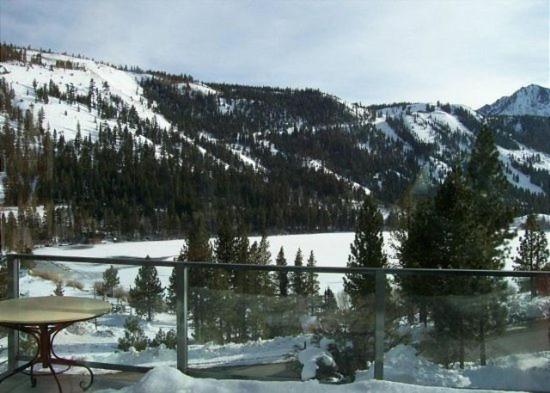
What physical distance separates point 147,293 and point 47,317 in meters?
0.76

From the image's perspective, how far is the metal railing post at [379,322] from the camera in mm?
3037

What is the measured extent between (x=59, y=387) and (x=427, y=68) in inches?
929

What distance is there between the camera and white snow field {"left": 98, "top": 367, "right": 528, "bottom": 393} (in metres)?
2.78

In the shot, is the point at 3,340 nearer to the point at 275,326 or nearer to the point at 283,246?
the point at 275,326

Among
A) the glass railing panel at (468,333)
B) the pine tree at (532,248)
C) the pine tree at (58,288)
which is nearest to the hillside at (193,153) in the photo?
the pine tree at (532,248)

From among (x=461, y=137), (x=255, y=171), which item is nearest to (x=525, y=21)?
(x=255, y=171)

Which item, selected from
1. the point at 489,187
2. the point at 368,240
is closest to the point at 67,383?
the point at 489,187

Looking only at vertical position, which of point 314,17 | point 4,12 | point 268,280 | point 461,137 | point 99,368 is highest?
point 461,137

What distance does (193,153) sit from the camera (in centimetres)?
11538

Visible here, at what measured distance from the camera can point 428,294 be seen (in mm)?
3104

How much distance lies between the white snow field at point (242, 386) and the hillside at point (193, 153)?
17755 mm

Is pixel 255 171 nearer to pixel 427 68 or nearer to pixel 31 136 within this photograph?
pixel 31 136

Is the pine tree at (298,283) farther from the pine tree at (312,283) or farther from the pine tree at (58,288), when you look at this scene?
the pine tree at (58,288)

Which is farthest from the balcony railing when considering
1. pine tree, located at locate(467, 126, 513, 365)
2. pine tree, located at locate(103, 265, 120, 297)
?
pine tree, located at locate(467, 126, 513, 365)
